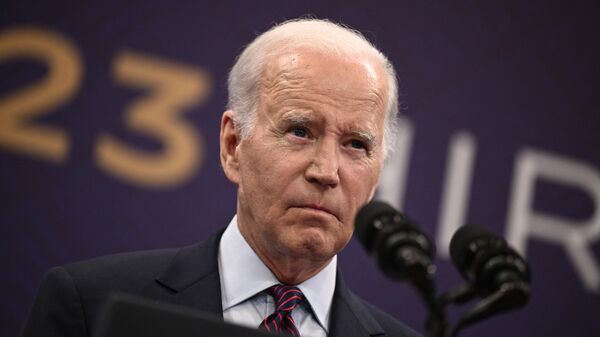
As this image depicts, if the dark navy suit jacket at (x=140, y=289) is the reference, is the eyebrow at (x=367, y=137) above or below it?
above

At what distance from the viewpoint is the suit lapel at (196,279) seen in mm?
1982

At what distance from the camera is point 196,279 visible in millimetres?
2031

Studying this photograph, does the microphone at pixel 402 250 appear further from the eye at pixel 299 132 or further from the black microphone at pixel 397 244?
the eye at pixel 299 132

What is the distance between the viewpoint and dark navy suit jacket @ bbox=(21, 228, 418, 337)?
6.40ft

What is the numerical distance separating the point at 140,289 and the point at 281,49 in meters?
0.65

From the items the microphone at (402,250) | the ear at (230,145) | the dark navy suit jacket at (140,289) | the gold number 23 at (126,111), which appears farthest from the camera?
the gold number 23 at (126,111)

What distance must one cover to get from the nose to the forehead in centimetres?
8

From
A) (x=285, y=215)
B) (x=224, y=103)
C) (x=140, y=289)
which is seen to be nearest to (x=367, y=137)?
(x=285, y=215)

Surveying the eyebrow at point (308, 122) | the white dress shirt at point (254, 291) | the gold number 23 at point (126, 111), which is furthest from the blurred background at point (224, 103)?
the eyebrow at point (308, 122)

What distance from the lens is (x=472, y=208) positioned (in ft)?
12.3

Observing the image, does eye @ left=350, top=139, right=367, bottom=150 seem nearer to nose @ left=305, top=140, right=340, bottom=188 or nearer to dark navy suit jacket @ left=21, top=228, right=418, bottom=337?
nose @ left=305, top=140, right=340, bottom=188

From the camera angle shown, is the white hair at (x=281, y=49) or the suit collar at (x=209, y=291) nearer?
the suit collar at (x=209, y=291)

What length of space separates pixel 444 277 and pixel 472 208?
304mm

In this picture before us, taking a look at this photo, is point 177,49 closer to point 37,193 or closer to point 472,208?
point 37,193
